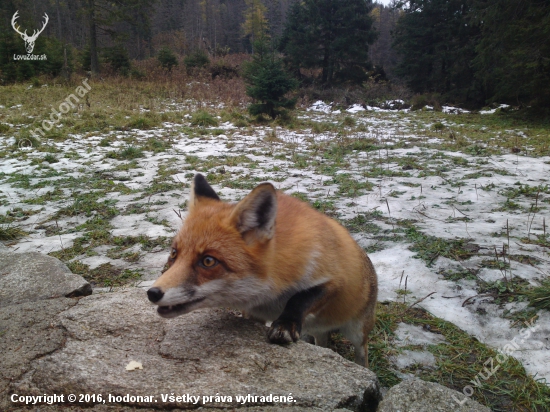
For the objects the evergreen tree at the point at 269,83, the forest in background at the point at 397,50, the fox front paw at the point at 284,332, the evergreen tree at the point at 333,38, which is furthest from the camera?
the evergreen tree at the point at 333,38

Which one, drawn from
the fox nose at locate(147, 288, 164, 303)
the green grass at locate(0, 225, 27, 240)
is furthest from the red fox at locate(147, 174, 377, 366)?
the green grass at locate(0, 225, 27, 240)

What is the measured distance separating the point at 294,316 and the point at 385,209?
3.92 m

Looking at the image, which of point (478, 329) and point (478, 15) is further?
point (478, 15)

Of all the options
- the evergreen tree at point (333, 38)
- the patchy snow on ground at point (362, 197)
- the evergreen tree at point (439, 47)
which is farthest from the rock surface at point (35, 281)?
the evergreen tree at point (333, 38)

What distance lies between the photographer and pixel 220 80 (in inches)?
1066

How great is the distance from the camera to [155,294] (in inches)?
A: 68.2

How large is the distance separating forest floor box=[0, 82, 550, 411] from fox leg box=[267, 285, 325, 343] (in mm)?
938

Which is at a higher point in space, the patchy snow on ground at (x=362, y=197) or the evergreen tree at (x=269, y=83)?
the evergreen tree at (x=269, y=83)

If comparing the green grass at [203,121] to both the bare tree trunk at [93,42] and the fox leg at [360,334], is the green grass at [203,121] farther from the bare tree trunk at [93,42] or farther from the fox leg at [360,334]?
the bare tree trunk at [93,42]

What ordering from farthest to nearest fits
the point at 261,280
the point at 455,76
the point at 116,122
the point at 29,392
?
the point at 455,76
the point at 116,122
the point at 261,280
the point at 29,392

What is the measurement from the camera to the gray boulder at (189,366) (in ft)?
5.29

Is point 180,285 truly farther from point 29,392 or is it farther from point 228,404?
point 29,392

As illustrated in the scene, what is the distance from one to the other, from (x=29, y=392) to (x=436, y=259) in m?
3.80

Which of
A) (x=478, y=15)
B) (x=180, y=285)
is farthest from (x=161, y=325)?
(x=478, y=15)
